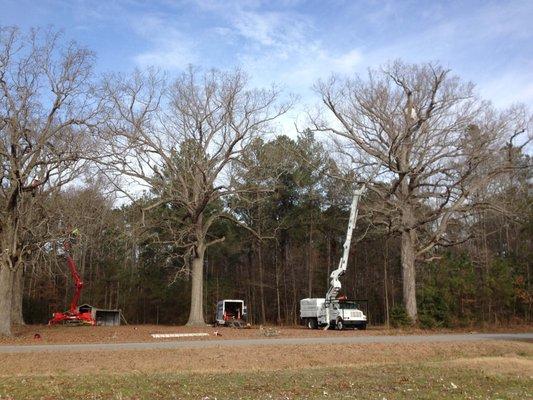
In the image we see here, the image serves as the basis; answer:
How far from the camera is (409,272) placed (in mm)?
32500

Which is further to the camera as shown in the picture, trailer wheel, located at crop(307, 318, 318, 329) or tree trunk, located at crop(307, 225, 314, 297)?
tree trunk, located at crop(307, 225, 314, 297)

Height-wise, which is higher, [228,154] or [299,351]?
[228,154]

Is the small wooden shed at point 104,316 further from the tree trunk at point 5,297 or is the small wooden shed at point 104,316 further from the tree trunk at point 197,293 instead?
the tree trunk at point 5,297

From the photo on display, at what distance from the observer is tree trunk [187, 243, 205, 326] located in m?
33.9

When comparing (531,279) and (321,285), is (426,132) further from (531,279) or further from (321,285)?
(321,285)

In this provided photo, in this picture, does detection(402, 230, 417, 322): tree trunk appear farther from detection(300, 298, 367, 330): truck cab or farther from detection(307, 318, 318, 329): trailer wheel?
Result: detection(307, 318, 318, 329): trailer wheel

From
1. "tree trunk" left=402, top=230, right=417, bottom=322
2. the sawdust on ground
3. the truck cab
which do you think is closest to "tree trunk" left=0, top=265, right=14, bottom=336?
the truck cab

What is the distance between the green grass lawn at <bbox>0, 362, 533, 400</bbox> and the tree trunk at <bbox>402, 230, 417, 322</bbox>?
60.9 ft

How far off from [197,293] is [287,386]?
24083mm

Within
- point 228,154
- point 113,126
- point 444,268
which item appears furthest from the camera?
point 444,268

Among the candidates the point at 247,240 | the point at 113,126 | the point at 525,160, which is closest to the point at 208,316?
the point at 247,240

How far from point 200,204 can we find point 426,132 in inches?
557

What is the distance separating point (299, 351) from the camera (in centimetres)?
1836

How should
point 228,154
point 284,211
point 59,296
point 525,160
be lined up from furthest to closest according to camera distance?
point 59,296 → point 284,211 → point 525,160 → point 228,154
